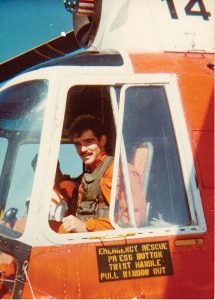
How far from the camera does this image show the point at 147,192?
2271 mm

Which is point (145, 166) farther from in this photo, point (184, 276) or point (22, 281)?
point (22, 281)

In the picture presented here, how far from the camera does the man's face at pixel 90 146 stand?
9.32 feet

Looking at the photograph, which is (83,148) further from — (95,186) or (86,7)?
(86,7)

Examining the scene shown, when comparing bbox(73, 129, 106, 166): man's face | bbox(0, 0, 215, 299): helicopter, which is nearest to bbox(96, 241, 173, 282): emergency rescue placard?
bbox(0, 0, 215, 299): helicopter

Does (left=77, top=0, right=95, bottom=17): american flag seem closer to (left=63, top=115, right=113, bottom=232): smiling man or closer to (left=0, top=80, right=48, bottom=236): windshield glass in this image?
(left=63, top=115, right=113, bottom=232): smiling man

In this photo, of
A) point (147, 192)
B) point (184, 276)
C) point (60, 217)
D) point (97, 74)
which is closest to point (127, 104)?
point (97, 74)

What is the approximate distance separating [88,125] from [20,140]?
1.77 ft

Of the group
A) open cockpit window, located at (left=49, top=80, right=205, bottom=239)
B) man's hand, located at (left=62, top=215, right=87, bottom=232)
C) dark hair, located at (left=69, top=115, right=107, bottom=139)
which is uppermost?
dark hair, located at (left=69, top=115, right=107, bottom=139)

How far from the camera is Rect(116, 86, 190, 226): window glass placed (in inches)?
88.2

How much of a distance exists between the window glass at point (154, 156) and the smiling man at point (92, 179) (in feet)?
0.82

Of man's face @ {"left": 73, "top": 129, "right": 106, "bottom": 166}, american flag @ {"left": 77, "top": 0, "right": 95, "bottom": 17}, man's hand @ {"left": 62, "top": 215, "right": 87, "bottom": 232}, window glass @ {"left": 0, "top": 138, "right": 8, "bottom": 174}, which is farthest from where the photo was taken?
american flag @ {"left": 77, "top": 0, "right": 95, "bottom": 17}

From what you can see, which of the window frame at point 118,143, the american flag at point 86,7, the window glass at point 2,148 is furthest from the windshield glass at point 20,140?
the american flag at point 86,7

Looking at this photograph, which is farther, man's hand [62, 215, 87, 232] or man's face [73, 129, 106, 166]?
man's face [73, 129, 106, 166]

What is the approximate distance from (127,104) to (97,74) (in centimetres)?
27
